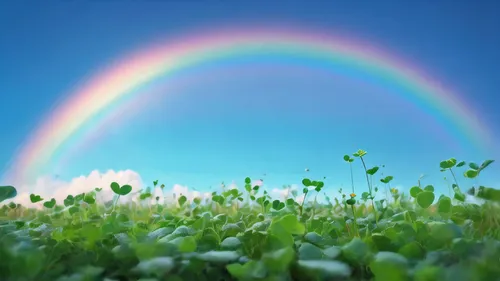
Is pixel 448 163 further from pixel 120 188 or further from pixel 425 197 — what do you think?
pixel 120 188

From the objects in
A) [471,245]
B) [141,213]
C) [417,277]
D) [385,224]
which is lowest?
[417,277]

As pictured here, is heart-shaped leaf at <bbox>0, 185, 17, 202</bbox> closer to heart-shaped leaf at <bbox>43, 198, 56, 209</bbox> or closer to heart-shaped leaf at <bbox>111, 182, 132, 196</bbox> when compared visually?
heart-shaped leaf at <bbox>111, 182, 132, 196</bbox>

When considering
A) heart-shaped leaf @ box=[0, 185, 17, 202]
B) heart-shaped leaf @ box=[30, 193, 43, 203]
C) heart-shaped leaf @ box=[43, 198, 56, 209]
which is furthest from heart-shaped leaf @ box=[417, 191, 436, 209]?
heart-shaped leaf @ box=[43, 198, 56, 209]

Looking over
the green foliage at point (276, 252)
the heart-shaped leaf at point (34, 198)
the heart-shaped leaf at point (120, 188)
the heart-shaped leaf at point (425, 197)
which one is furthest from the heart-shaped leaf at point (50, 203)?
the heart-shaped leaf at point (425, 197)

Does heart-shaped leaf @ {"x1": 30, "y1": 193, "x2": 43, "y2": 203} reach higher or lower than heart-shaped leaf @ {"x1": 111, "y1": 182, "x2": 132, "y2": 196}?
higher

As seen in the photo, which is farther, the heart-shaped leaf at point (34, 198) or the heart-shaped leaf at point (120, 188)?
the heart-shaped leaf at point (34, 198)

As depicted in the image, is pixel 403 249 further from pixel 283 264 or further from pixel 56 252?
pixel 56 252

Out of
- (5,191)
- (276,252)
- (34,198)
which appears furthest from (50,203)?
(276,252)

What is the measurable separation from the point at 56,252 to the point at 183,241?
2.32ft

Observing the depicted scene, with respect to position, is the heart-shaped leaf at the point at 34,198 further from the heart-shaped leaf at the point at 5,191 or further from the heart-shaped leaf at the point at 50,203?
the heart-shaped leaf at the point at 5,191

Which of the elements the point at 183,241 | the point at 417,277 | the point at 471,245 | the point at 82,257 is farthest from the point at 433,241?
the point at 82,257

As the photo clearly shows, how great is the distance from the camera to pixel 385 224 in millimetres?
2762

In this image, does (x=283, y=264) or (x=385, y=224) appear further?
(x=385, y=224)

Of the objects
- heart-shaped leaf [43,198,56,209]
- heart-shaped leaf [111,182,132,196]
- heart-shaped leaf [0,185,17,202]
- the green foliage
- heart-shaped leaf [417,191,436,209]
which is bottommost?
the green foliage
